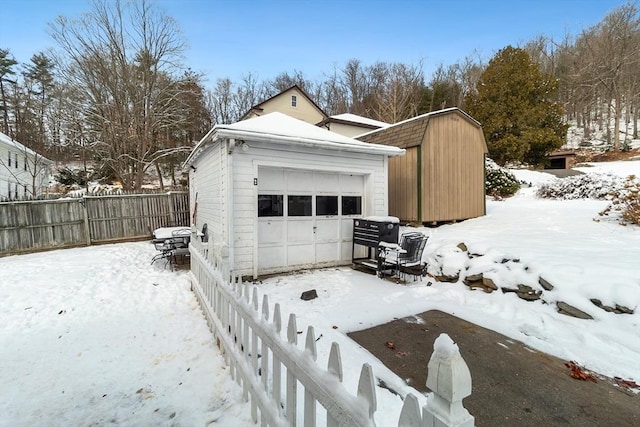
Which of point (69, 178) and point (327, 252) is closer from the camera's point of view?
point (327, 252)

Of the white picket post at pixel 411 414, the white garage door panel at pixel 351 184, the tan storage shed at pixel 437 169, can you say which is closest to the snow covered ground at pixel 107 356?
the white picket post at pixel 411 414

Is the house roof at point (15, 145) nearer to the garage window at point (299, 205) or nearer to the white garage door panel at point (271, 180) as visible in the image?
the white garage door panel at point (271, 180)

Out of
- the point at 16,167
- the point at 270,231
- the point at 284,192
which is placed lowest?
the point at 270,231

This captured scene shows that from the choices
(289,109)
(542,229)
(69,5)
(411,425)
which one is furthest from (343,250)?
(69,5)

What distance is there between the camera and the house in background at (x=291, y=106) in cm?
1981

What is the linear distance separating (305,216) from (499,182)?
1186 centimetres

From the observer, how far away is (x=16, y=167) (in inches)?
762

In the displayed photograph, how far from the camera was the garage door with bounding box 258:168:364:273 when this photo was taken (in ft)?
20.3

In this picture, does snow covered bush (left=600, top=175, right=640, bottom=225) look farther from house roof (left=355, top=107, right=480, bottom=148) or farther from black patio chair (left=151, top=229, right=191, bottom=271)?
black patio chair (left=151, top=229, right=191, bottom=271)

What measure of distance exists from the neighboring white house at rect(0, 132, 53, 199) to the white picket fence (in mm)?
20023

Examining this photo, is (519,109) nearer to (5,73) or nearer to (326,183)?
(326,183)

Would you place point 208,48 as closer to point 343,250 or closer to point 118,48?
point 118,48

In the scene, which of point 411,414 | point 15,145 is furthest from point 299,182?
point 15,145

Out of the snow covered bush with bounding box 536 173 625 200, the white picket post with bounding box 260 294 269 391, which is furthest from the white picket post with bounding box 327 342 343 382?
the snow covered bush with bounding box 536 173 625 200
